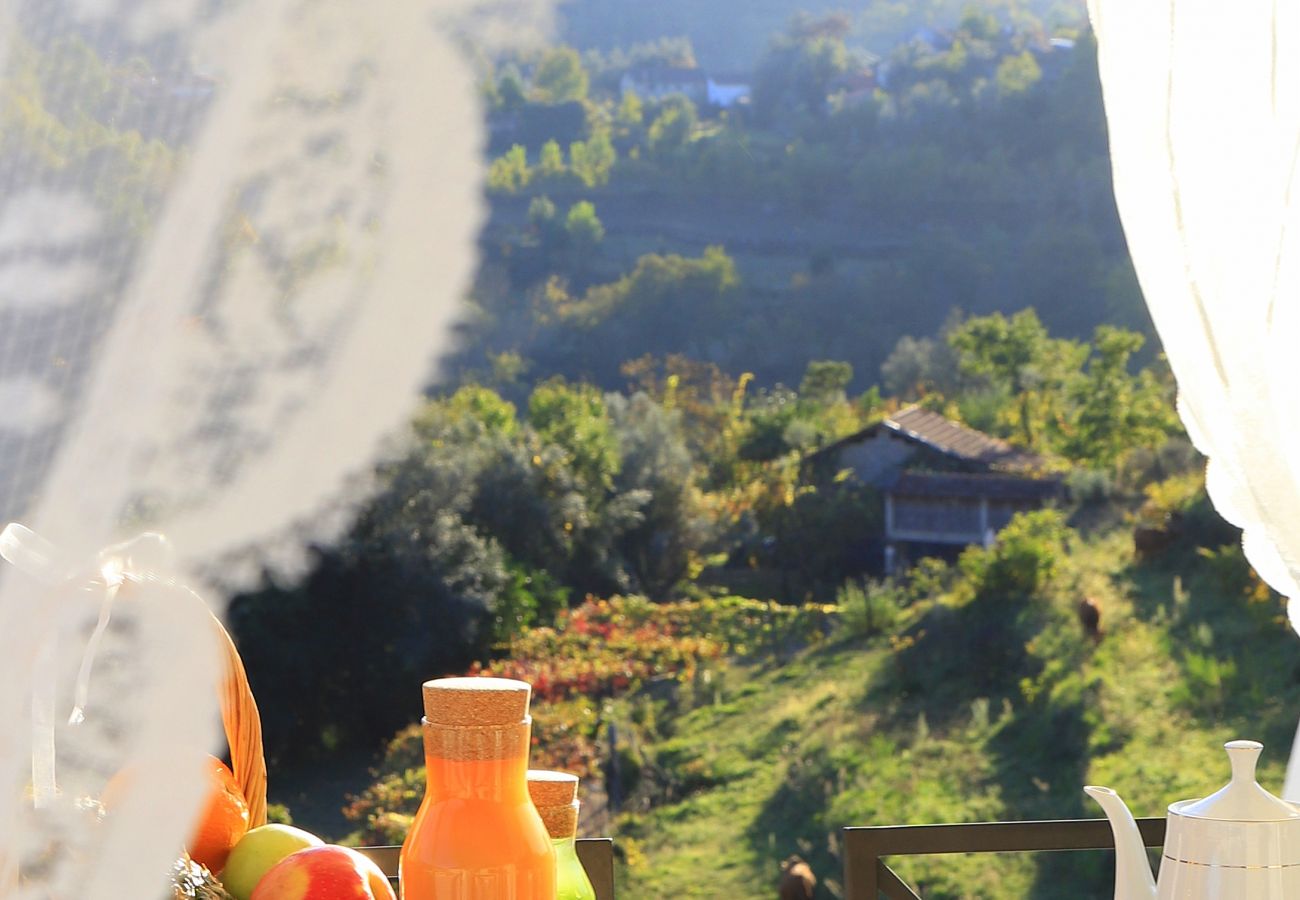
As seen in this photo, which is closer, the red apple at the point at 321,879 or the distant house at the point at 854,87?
the red apple at the point at 321,879

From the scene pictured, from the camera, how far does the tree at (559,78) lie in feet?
17.9

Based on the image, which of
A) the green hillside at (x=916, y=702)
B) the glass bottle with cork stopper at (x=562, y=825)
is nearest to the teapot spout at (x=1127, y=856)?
the glass bottle with cork stopper at (x=562, y=825)

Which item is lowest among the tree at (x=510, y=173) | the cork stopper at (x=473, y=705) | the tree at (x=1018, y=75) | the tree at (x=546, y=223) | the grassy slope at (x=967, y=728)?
the grassy slope at (x=967, y=728)

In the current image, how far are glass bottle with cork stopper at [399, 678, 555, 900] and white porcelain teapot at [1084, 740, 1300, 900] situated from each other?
0.83ft

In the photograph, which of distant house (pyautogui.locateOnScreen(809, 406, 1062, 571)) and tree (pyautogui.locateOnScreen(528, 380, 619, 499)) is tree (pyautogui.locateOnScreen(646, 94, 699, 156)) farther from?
distant house (pyautogui.locateOnScreen(809, 406, 1062, 571))

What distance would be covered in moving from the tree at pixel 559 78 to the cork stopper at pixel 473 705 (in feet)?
17.1

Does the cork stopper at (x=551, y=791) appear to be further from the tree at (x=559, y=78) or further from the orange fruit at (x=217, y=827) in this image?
the tree at (x=559, y=78)

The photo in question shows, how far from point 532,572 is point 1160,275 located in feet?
12.9

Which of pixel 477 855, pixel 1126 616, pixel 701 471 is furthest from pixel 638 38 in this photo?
pixel 477 855

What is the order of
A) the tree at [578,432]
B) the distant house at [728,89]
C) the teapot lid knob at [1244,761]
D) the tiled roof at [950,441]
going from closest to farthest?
the teapot lid knob at [1244,761]
the tree at [578,432]
the tiled roof at [950,441]
the distant house at [728,89]

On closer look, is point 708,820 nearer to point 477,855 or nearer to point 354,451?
point 354,451

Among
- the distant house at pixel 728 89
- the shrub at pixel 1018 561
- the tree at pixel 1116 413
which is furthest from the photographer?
the distant house at pixel 728 89

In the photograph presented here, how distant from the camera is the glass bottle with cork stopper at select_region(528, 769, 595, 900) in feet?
1.67

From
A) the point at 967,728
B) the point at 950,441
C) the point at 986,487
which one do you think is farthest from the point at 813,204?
the point at 967,728
